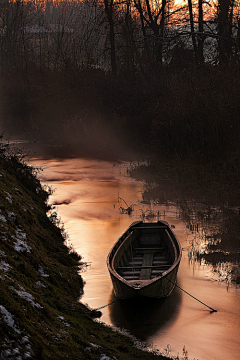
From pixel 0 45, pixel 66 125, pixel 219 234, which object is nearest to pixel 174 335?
pixel 219 234

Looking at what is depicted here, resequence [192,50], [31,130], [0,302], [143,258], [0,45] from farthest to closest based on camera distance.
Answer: [0,45] < [31,130] < [192,50] < [143,258] < [0,302]

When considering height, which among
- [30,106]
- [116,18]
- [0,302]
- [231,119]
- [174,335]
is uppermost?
[116,18]

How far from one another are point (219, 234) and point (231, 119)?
6999 mm

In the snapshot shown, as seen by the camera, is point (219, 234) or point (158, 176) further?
point (158, 176)

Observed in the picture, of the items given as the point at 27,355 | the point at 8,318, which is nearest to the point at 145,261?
the point at 8,318

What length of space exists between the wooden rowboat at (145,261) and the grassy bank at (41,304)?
694mm

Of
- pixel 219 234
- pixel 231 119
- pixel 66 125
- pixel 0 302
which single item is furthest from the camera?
pixel 66 125

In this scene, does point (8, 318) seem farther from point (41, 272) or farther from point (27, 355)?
point (41, 272)

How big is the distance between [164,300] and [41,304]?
3188 mm

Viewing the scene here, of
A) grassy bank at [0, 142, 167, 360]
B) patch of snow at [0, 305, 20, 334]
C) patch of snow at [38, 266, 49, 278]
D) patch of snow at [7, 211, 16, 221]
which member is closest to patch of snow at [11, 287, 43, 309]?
grassy bank at [0, 142, 167, 360]

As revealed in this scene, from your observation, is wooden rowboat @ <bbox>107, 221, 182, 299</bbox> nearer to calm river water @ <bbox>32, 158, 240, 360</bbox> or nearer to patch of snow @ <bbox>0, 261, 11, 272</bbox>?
calm river water @ <bbox>32, 158, 240, 360</bbox>

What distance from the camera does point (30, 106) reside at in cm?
3388

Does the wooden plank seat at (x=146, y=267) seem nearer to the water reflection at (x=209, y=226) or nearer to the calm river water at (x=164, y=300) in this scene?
the calm river water at (x=164, y=300)

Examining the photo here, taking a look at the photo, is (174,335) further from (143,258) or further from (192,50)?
(192,50)
